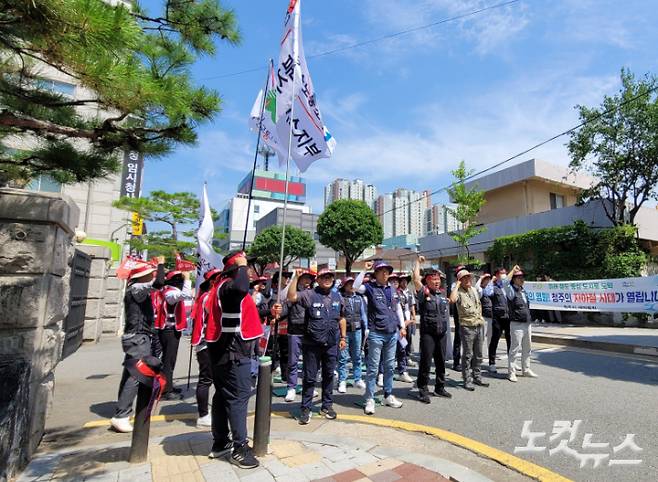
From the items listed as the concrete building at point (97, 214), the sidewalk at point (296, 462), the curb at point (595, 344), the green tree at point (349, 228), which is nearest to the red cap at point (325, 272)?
the sidewalk at point (296, 462)

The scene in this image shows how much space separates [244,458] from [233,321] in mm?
1162

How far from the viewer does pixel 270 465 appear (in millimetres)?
3564

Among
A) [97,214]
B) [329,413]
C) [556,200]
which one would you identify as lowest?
[329,413]

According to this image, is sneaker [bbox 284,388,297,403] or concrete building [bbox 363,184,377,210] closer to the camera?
sneaker [bbox 284,388,297,403]

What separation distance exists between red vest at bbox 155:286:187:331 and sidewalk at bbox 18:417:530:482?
1864 mm

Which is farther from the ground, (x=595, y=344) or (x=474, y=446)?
(x=595, y=344)

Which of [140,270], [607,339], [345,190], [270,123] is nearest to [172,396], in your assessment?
[140,270]

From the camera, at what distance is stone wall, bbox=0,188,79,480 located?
342 centimetres

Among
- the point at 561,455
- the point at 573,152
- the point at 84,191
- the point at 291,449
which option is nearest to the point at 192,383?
the point at 291,449

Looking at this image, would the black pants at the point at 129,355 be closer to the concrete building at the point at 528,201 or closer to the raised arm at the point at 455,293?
the raised arm at the point at 455,293

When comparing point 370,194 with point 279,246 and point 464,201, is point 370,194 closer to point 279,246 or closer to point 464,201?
point 279,246

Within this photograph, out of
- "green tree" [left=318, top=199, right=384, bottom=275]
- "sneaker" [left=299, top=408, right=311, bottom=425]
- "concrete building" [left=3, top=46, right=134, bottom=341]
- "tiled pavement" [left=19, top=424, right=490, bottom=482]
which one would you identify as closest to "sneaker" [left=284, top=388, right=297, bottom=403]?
"sneaker" [left=299, top=408, right=311, bottom=425]

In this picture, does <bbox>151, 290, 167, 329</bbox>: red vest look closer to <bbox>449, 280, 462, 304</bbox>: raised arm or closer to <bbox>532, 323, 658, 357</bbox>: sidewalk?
<bbox>449, 280, 462, 304</bbox>: raised arm

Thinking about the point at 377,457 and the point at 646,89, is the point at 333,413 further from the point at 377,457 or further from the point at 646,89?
the point at 646,89
